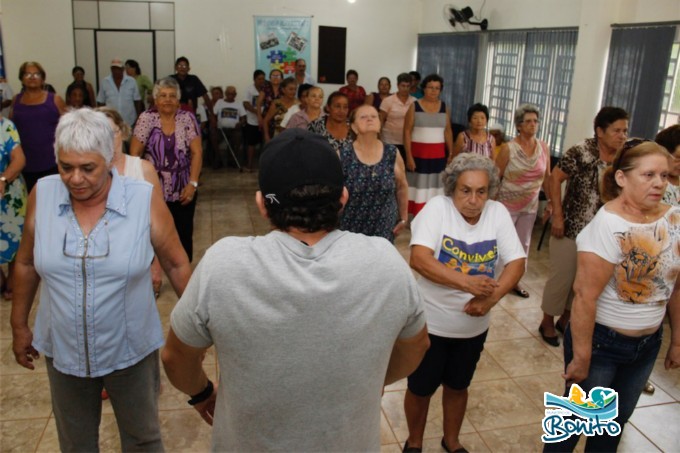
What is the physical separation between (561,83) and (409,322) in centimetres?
594

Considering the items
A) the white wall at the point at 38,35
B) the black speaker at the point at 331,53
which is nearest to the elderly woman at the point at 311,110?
the black speaker at the point at 331,53

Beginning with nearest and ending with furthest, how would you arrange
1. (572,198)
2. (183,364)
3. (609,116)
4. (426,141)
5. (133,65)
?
1. (183,364)
2. (609,116)
3. (572,198)
4. (426,141)
5. (133,65)

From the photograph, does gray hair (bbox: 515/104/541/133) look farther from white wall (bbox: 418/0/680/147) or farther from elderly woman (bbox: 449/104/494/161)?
white wall (bbox: 418/0/680/147)

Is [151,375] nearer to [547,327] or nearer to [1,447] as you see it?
[1,447]

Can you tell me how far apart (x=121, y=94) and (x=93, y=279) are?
7.45 m

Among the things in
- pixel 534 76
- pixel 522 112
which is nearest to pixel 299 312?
pixel 522 112

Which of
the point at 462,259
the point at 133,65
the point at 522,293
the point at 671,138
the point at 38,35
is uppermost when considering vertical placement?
the point at 38,35

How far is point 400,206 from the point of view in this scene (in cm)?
353

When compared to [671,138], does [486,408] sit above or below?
below

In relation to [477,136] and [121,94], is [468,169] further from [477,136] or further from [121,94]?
[121,94]

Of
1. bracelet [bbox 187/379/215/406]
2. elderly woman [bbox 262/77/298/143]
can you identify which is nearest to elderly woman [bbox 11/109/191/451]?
bracelet [bbox 187/379/215/406]

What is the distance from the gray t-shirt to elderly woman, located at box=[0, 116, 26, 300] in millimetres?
2931

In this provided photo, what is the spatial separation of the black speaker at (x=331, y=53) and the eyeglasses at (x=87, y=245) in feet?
29.9

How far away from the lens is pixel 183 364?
1.29m
